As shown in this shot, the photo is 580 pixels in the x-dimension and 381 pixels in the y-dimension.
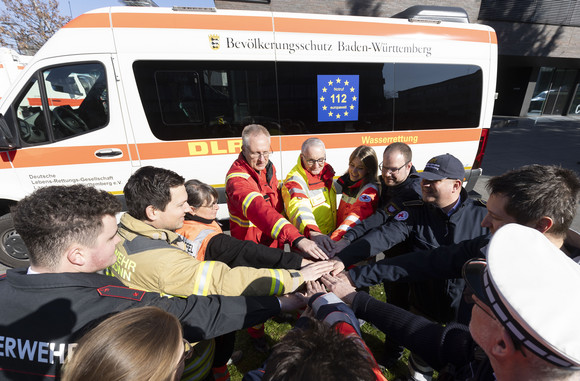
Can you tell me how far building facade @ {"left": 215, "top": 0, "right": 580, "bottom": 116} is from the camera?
1219 cm

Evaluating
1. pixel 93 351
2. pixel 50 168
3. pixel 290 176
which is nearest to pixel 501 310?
pixel 93 351

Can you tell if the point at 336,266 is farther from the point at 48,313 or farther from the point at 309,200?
the point at 48,313

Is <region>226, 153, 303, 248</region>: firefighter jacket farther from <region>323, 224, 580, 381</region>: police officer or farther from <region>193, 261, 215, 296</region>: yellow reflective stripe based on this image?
<region>323, 224, 580, 381</region>: police officer

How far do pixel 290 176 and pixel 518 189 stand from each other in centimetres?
170

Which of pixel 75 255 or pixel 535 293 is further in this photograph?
pixel 75 255

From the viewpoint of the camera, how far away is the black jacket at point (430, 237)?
1.97 metres

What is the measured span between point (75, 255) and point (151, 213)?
0.49m

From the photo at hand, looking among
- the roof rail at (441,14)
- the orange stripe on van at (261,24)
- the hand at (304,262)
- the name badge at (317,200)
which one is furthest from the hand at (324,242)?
→ the roof rail at (441,14)

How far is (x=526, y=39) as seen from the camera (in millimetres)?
14672

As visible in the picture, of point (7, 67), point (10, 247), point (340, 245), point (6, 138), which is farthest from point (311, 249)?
point (7, 67)

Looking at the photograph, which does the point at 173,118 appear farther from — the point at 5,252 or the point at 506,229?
the point at 506,229

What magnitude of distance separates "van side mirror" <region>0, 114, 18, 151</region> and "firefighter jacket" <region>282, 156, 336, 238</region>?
3.26 metres

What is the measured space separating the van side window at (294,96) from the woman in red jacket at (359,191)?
158cm

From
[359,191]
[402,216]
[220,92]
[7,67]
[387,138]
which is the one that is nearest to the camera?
[402,216]
